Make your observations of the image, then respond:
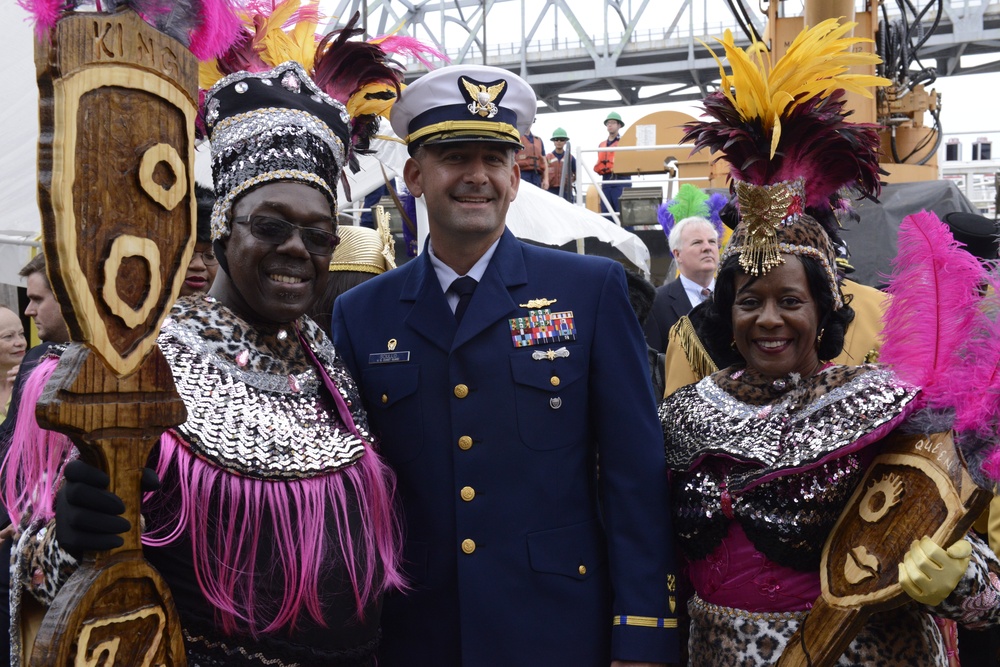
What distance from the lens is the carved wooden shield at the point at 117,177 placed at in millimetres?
1623

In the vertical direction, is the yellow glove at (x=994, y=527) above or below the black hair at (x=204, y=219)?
below

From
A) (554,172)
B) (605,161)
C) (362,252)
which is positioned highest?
(605,161)

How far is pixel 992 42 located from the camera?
27.8 m

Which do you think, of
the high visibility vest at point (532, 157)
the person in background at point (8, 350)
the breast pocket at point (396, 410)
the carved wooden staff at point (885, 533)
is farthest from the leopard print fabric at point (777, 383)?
the high visibility vest at point (532, 157)

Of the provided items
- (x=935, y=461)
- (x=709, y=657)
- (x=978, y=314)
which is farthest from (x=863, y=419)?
(x=709, y=657)

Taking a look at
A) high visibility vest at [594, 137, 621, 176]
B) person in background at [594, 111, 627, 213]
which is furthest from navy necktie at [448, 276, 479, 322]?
high visibility vest at [594, 137, 621, 176]

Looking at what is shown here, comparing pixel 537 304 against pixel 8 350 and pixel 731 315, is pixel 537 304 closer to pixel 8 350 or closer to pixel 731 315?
pixel 731 315

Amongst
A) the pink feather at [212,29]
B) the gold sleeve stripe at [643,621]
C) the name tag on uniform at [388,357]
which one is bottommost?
the gold sleeve stripe at [643,621]

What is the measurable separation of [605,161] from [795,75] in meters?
9.90

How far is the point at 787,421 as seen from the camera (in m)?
2.62

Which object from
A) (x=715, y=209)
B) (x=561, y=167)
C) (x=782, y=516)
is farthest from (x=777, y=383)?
(x=561, y=167)

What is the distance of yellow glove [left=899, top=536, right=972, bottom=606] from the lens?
7.23ft

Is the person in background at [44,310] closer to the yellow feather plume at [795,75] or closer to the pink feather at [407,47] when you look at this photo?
the pink feather at [407,47]

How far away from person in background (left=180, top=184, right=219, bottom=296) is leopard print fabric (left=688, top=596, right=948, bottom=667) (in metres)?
2.04
